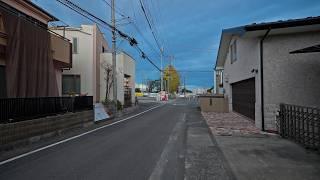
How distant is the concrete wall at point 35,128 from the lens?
35.4 ft

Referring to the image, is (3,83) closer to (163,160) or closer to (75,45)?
(163,160)

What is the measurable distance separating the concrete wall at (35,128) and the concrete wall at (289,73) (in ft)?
27.9

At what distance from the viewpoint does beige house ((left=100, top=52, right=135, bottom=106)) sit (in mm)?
35000

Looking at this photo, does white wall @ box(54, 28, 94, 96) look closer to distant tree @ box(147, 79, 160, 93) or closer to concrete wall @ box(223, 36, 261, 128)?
concrete wall @ box(223, 36, 261, 128)

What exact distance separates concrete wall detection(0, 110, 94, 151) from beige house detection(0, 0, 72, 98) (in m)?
2.46

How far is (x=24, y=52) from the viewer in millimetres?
16797

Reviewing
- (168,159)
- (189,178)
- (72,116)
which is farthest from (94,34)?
(189,178)

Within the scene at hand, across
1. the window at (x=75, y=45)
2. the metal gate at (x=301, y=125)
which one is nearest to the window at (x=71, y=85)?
the window at (x=75, y=45)

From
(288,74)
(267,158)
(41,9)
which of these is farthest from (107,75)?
(267,158)

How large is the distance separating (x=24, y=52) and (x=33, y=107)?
4566 mm

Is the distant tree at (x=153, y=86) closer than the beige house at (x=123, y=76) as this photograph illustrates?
No

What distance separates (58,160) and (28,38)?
9698 mm

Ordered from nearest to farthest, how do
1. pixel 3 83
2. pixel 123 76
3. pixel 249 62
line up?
pixel 3 83, pixel 249 62, pixel 123 76

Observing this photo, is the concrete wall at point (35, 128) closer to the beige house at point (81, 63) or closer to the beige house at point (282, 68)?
the beige house at point (282, 68)
